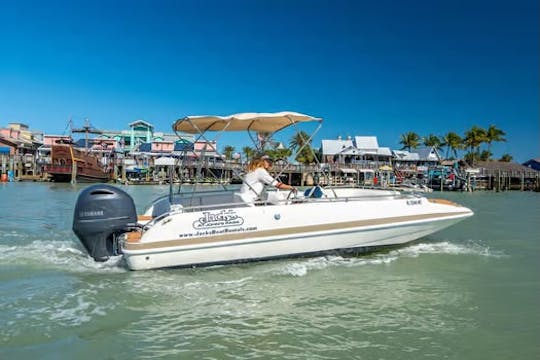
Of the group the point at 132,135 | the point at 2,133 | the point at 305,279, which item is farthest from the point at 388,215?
Result: the point at 2,133

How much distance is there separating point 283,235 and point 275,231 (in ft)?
0.55

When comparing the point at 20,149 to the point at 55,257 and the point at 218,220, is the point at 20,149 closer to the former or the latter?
the point at 55,257

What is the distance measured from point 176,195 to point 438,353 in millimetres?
6532

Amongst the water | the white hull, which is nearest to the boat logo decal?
the white hull

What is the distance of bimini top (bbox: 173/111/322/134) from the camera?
7922 mm

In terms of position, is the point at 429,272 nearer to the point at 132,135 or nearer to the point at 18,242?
the point at 18,242

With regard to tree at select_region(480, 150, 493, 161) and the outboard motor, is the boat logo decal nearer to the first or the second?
the outboard motor

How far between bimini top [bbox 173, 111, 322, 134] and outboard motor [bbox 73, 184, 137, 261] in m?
1.93

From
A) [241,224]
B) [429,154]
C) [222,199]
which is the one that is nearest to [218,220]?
[241,224]

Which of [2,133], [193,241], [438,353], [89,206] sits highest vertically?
[2,133]

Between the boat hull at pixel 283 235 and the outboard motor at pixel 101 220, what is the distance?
0.55 meters

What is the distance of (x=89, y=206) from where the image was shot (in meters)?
6.94

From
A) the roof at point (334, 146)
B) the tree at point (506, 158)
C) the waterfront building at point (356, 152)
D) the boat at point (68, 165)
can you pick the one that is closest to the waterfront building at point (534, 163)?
the tree at point (506, 158)

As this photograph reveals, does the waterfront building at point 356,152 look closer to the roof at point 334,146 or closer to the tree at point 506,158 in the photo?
the roof at point 334,146
